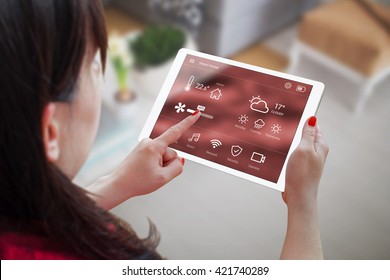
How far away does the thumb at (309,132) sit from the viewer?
0.56 meters

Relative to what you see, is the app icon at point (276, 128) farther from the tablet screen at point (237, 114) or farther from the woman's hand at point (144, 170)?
the woman's hand at point (144, 170)

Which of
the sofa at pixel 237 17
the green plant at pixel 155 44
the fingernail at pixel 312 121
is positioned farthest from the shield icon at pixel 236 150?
the sofa at pixel 237 17

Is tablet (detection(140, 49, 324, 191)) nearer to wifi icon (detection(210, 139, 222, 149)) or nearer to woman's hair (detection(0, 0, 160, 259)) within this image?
wifi icon (detection(210, 139, 222, 149))

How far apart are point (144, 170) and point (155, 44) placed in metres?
0.56

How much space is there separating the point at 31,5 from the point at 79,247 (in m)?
0.28

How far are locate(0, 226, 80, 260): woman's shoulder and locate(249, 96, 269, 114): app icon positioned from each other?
31 cm

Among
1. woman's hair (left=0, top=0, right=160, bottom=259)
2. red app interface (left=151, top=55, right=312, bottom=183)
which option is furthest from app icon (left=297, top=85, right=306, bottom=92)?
woman's hair (left=0, top=0, right=160, bottom=259)

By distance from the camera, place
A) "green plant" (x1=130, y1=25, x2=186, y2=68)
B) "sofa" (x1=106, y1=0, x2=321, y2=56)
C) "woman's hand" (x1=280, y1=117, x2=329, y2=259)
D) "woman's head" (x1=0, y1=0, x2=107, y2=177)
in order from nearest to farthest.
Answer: "woman's head" (x1=0, y1=0, x2=107, y2=177), "woman's hand" (x1=280, y1=117, x2=329, y2=259), "green plant" (x1=130, y1=25, x2=186, y2=68), "sofa" (x1=106, y1=0, x2=321, y2=56)

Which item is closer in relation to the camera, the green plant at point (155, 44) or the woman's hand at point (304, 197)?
the woman's hand at point (304, 197)

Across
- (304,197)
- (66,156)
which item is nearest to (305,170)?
(304,197)

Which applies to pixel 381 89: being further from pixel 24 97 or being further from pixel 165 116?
pixel 24 97

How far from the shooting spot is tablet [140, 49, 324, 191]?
56 cm

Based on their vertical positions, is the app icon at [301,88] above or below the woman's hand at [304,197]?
above
